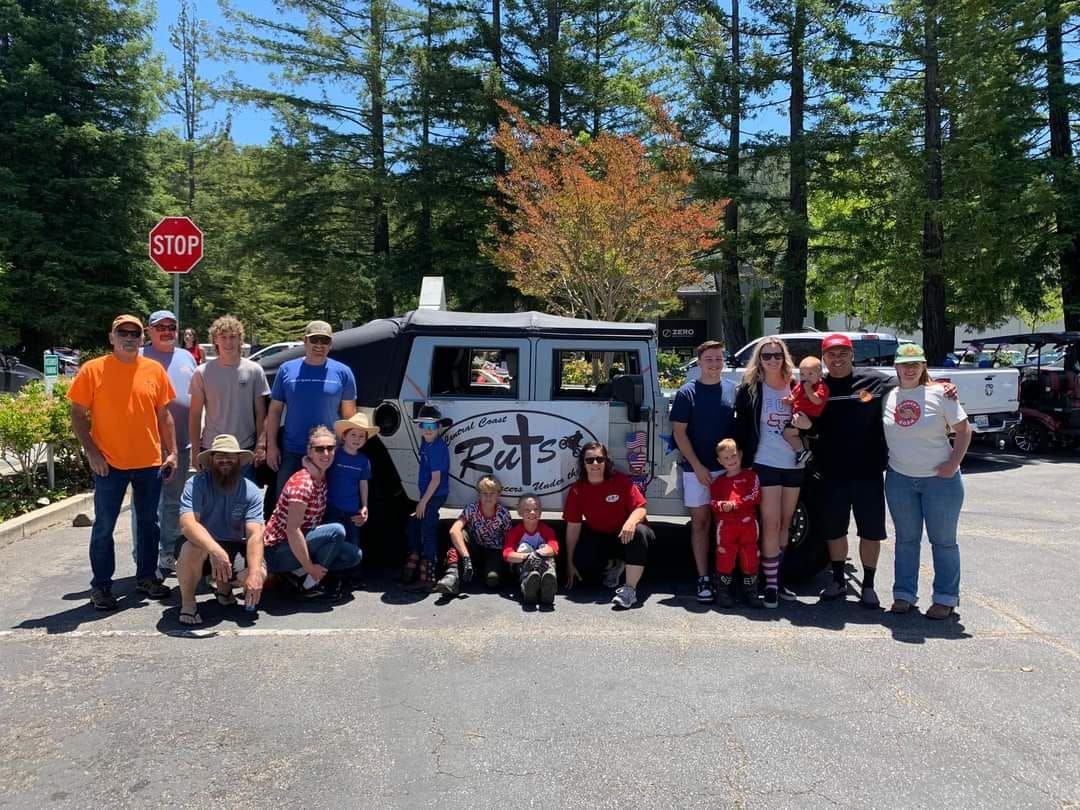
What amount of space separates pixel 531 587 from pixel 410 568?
1.01m

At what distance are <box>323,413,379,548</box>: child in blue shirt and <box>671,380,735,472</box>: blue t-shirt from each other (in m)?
2.26

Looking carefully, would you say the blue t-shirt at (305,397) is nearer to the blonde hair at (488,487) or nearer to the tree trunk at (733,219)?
the blonde hair at (488,487)

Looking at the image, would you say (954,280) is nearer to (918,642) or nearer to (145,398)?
(918,642)

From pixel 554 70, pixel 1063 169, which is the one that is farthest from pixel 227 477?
pixel 554 70

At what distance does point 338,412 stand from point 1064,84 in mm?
18270

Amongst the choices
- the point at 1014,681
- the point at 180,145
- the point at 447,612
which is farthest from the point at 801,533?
the point at 180,145

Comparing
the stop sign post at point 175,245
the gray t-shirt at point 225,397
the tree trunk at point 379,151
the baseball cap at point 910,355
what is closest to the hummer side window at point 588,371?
the baseball cap at point 910,355

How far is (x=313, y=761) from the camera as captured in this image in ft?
10.4

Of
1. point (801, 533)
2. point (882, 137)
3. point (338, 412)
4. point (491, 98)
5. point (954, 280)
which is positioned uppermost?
point (491, 98)

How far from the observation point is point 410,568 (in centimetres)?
559

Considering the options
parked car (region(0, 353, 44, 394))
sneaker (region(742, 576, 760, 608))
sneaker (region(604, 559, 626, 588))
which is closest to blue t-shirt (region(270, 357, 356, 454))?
sneaker (region(604, 559, 626, 588))

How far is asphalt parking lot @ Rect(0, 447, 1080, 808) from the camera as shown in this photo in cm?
301

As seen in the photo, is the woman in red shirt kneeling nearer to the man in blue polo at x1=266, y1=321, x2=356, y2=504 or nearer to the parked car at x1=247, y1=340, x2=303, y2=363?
the man in blue polo at x1=266, y1=321, x2=356, y2=504

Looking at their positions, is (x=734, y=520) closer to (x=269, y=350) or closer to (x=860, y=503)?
(x=860, y=503)
